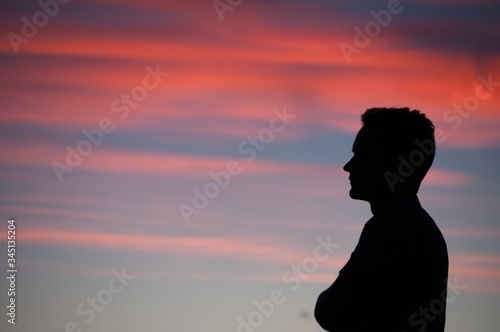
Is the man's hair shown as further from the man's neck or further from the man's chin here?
the man's chin

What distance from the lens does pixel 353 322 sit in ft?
9.82

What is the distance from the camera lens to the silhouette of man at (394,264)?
2998 mm

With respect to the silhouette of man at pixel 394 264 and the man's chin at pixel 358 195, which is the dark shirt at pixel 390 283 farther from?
the man's chin at pixel 358 195

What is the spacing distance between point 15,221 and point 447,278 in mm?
11793

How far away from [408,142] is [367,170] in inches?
7.6

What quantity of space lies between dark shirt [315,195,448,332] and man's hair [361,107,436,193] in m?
0.27

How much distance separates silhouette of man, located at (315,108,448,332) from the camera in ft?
9.84

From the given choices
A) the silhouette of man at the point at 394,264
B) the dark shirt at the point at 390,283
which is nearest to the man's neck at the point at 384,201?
the silhouette of man at the point at 394,264

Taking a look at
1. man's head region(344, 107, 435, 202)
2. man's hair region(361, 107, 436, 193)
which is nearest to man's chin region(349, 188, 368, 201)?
man's head region(344, 107, 435, 202)

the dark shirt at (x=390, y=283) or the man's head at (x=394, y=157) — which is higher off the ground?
the man's head at (x=394, y=157)

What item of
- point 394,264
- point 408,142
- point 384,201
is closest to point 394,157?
point 408,142

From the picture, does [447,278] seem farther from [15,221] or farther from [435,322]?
[15,221]

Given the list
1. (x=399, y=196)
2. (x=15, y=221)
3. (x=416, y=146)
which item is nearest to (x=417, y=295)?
(x=399, y=196)

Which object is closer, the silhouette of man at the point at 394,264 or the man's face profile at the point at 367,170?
the silhouette of man at the point at 394,264
